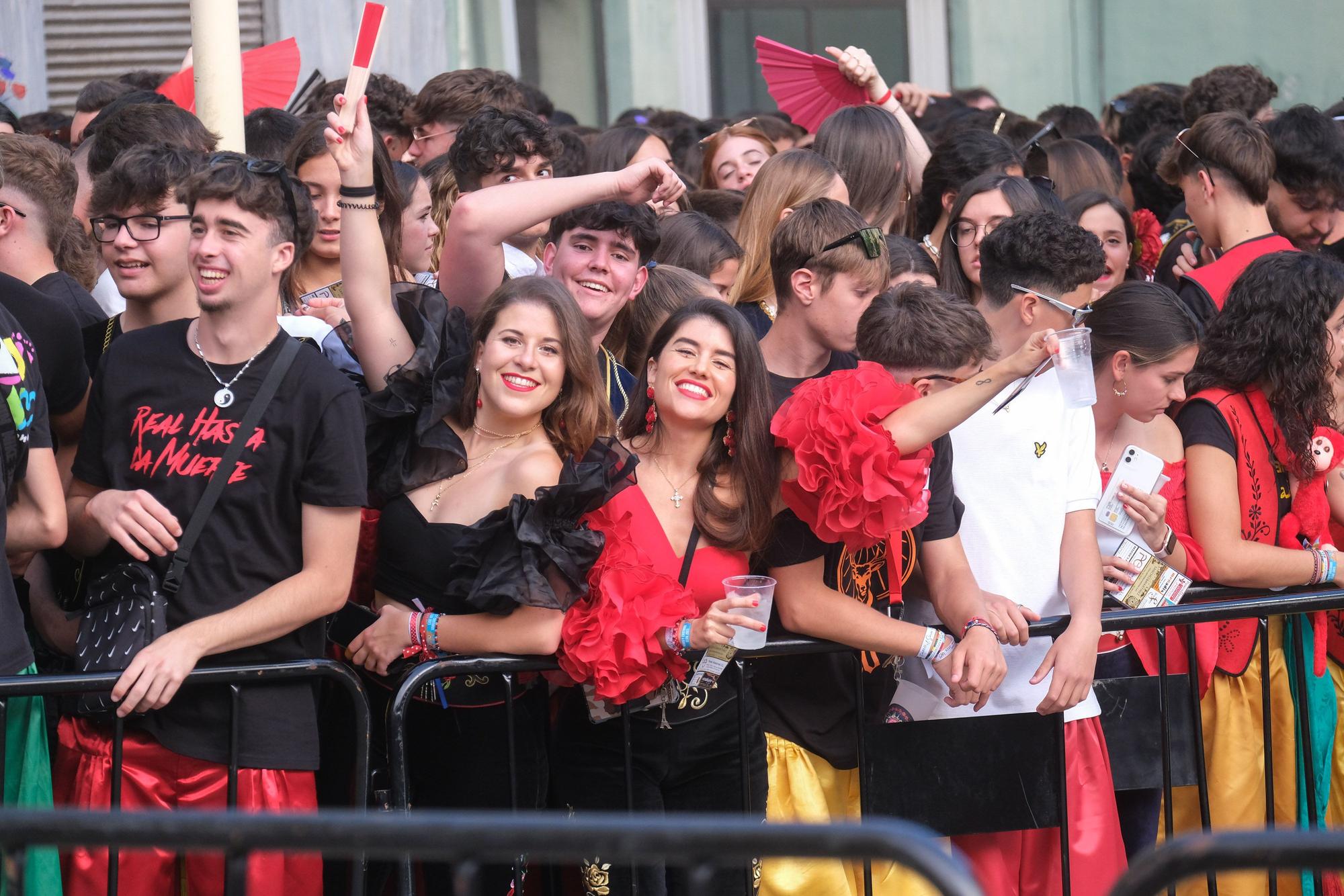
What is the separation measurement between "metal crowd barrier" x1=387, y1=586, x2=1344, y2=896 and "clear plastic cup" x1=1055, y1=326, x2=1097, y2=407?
0.63 m

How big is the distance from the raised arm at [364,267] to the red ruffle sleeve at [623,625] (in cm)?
78

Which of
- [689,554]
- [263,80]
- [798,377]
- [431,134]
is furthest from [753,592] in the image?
[263,80]

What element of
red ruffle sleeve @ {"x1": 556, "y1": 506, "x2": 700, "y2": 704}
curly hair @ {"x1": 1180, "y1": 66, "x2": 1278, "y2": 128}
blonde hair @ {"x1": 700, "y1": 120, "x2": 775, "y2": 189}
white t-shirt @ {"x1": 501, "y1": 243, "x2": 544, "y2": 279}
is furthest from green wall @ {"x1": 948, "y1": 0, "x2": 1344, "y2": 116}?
red ruffle sleeve @ {"x1": 556, "y1": 506, "x2": 700, "y2": 704}

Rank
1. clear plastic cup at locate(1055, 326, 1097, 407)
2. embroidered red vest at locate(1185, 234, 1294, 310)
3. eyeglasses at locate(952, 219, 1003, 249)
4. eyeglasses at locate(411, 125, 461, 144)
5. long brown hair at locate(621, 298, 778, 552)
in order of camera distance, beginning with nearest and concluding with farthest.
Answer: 1. clear plastic cup at locate(1055, 326, 1097, 407)
2. long brown hair at locate(621, 298, 778, 552)
3. eyeglasses at locate(952, 219, 1003, 249)
4. embroidered red vest at locate(1185, 234, 1294, 310)
5. eyeglasses at locate(411, 125, 461, 144)

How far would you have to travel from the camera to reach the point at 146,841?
173 centimetres

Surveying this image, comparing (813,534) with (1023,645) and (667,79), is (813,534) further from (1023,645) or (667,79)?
(667,79)

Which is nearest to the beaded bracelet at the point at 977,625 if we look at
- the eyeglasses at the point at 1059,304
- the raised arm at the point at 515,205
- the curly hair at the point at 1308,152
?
the eyeglasses at the point at 1059,304

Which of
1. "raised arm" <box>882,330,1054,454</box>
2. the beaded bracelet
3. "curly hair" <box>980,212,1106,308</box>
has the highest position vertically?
"curly hair" <box>980,212,1106,308</box>

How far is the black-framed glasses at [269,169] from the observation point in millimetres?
3441

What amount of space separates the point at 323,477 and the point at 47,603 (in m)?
0.78

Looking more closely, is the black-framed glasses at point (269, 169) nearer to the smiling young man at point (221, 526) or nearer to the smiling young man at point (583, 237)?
the smiling young man at point (221, 526)

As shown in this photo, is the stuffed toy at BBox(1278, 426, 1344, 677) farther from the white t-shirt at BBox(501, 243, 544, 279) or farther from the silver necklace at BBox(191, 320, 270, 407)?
the silver necklace at BBox(191, 320, 270, 407)

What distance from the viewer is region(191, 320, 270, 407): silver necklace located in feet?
10.7

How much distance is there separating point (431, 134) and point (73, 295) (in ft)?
7.86
